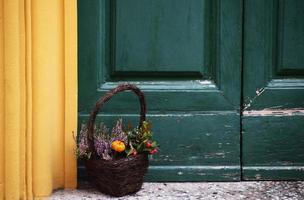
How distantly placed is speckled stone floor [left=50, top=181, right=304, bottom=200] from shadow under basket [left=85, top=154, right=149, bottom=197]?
4 centimetres

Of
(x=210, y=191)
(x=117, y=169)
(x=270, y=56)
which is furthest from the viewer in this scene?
(x=270, y=56)

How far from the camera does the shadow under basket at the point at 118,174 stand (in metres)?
2.14

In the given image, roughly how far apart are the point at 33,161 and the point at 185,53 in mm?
718

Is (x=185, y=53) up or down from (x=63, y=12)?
down

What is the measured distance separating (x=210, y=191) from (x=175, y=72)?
48cm

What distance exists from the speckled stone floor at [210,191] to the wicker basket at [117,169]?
42 millimetres

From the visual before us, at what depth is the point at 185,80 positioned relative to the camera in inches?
95.0

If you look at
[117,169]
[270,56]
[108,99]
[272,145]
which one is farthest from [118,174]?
[270,56]

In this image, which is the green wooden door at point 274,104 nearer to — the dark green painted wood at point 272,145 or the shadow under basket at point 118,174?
the dark green painted wood at point 272,145

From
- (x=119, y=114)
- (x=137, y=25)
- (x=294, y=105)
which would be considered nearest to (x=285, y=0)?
(x=294, y=105)

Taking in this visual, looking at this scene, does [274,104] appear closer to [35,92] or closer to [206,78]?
[206,78]

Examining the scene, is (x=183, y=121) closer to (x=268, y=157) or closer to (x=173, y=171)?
(x=173, y=171)

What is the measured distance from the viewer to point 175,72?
239cm

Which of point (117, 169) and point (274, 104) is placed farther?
point (274, 104)
